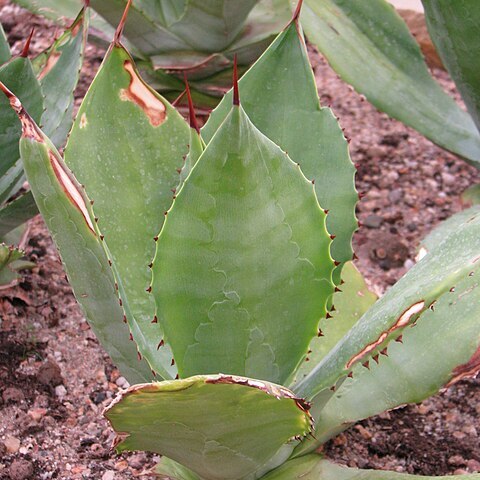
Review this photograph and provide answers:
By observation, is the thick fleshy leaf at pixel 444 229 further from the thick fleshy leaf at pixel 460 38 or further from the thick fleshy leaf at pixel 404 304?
the thick fleshy leaf at pixel 404 304

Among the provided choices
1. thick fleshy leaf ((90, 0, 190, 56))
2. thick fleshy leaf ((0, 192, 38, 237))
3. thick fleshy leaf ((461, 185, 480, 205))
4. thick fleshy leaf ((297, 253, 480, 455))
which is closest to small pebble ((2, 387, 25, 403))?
thick fleshy leaf ((0, 192, 38, 237))

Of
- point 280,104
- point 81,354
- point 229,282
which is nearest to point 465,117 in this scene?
point 280,104

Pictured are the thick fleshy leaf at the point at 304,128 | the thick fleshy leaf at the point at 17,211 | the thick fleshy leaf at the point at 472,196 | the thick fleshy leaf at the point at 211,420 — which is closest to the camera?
the thick fleshy leaf at the point at 211,420

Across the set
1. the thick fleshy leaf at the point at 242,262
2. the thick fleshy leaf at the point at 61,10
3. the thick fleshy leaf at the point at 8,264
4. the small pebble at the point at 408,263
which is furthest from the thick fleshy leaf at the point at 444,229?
the thick fleshy leaf at the point at 61,10

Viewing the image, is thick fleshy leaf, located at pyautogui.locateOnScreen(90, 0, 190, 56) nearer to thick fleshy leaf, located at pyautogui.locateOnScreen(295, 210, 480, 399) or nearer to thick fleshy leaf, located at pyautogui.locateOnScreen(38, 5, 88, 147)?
thick fleshy leaf, located at pyautogui.locateOnScreen(38, 5, 88, 147)

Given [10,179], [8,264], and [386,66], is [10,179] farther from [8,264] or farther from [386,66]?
[386,66]

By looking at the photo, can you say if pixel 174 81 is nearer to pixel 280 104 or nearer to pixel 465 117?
pixel 465 117
